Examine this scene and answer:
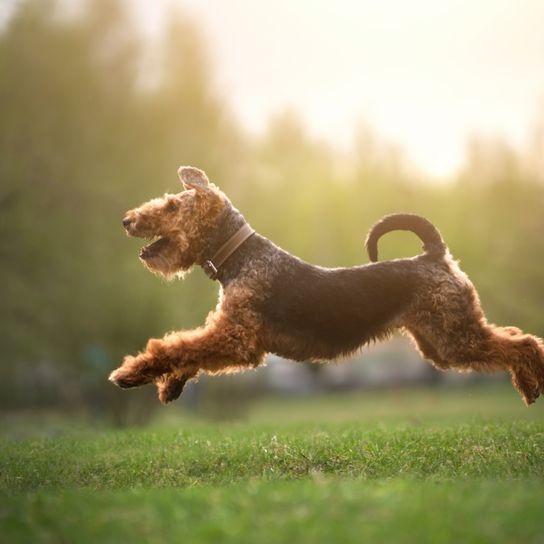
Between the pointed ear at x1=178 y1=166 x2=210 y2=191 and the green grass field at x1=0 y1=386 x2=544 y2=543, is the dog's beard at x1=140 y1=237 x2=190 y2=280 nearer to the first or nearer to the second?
the pointed ear at x1=178 y1=166 x2=210 y2=191

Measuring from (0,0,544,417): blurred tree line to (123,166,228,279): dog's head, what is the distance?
10.5m

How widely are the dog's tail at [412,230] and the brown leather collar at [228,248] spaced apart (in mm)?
1308

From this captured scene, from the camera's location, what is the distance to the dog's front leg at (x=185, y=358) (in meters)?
6.40

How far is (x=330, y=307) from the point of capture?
6.83 m

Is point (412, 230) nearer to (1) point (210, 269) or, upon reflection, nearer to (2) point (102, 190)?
(1) point (210, 269)

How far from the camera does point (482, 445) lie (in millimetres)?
7035

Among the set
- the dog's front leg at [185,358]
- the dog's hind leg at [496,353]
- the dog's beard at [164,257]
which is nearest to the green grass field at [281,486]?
the dog's hind leg at [496,353]

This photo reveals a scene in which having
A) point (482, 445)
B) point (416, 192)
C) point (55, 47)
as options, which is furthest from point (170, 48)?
point (482, 445)

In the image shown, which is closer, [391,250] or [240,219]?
[240,219]

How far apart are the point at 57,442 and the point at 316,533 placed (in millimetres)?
5479

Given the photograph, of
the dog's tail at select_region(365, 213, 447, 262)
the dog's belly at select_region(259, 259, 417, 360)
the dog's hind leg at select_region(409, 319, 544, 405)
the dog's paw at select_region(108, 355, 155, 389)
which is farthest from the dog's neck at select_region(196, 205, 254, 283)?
the dog's hind leg at select_region(409, 319, 544, 405)

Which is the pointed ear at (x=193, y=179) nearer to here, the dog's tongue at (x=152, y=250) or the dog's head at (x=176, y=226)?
→ the dog's head at (x=176, y=226)

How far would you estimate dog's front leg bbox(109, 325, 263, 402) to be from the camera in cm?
640

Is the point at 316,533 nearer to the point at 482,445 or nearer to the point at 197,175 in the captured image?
the point at 482,445
